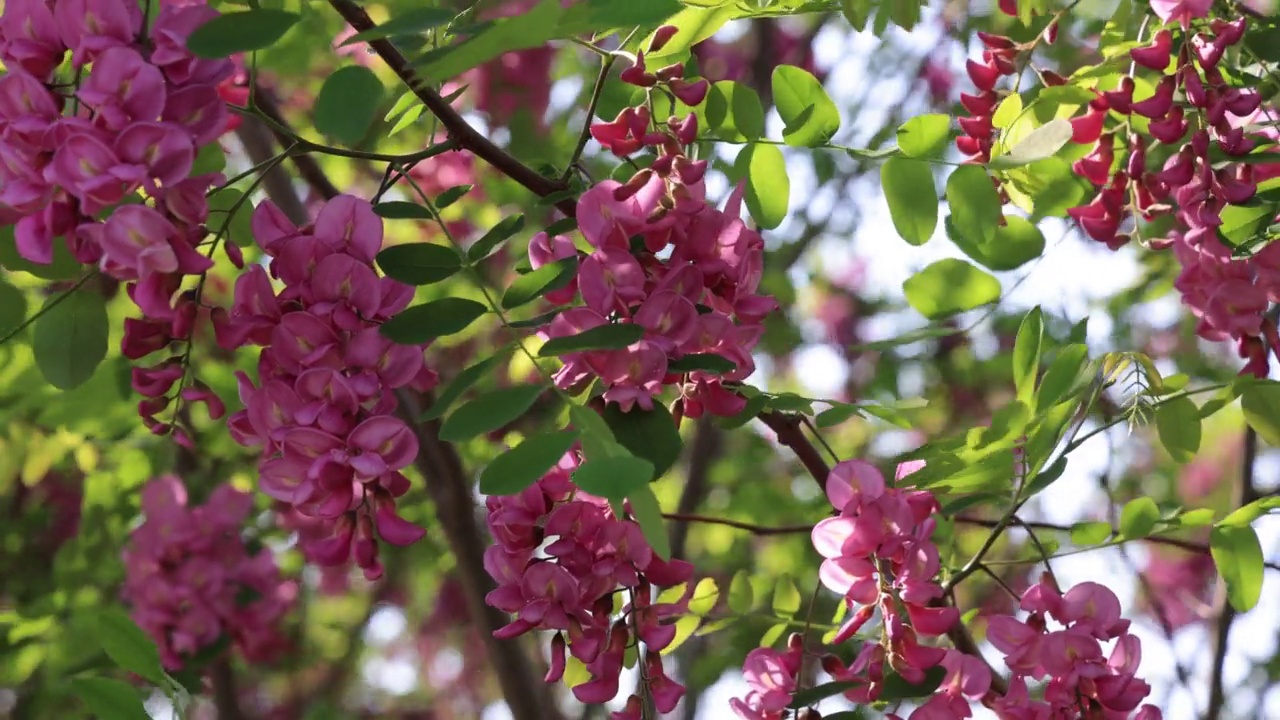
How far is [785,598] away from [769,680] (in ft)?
1.09

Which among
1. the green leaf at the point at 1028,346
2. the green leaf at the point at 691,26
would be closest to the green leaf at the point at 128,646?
the green leaf at the point at 691,26

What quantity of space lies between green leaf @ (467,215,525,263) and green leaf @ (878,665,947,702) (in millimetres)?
462

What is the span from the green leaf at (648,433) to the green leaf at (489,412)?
0.06 meters

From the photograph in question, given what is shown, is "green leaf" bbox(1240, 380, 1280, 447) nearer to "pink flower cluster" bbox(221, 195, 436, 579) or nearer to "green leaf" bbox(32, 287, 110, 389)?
"pink flower cluster" bbox(221, 195, 436, 579)

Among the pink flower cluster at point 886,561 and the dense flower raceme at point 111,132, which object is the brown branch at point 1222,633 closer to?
the pink flower cluster at point 886,561

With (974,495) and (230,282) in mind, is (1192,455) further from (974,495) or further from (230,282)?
(230,282)

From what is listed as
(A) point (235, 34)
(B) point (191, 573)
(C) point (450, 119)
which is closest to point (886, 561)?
(C) point (450, 119)

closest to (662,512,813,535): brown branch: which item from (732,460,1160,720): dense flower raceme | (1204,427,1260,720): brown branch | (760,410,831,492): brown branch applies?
(760,410,831,492): brown branch

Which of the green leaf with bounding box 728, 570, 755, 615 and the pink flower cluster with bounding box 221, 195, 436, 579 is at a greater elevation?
the pink flower cluster with bounding box 221, 195, 436, 579

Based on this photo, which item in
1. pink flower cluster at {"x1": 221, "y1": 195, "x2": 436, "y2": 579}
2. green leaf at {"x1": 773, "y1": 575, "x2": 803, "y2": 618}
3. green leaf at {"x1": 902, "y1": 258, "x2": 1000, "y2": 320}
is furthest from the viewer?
green leaf at {"x1": 773, "y1": 575, "x2": 803, "y2": 618}

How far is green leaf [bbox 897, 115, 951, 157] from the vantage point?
1055 mm

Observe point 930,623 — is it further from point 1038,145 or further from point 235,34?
point 235,34

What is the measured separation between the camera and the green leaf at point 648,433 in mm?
846

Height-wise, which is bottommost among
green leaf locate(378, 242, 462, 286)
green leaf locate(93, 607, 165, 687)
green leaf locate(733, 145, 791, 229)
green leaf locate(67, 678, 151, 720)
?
green leaf locate(93, 607, 165, 687)
